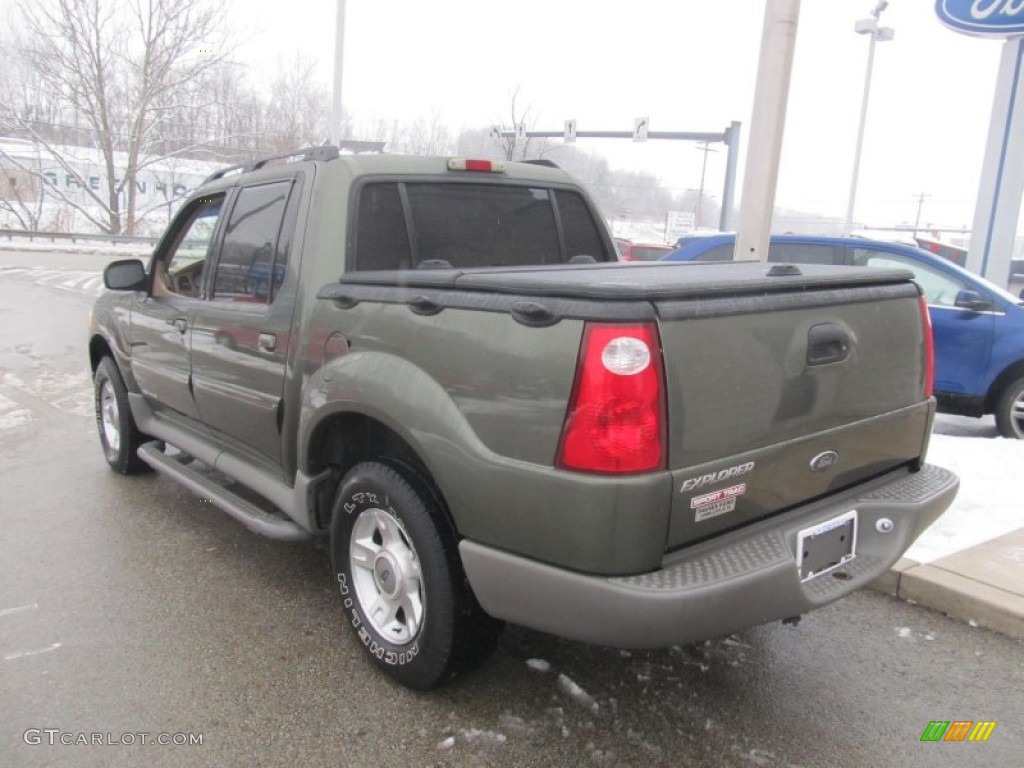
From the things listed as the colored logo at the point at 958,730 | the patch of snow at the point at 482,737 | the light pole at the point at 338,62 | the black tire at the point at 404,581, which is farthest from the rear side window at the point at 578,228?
the light pole at the point at 338,62

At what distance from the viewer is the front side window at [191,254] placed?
412cm

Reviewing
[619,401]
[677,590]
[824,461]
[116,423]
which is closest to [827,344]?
[824,461]

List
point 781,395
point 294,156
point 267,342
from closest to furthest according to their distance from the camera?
point 781,395
point 267,342
point 294,156

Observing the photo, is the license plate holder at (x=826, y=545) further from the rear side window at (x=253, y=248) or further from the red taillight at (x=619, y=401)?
the rear side window at (x=253, y=248)

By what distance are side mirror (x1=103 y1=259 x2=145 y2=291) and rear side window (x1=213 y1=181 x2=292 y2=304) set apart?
0.89 meters

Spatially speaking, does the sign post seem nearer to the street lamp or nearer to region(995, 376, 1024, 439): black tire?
region(995, 376, 1024, 439): black tire

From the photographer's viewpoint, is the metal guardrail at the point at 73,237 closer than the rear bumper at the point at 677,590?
No

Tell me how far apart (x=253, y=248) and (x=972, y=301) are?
592 centimetres

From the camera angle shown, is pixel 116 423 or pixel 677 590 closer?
pixel 677 590

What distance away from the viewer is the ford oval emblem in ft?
8.34

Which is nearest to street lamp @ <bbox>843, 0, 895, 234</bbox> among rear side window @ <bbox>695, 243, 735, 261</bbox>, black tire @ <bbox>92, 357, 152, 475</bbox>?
rear side window @ <bbox>695, 243, 735, 261</bbox>

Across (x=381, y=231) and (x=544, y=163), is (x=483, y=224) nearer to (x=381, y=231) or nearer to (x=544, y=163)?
(x=381, y=231)

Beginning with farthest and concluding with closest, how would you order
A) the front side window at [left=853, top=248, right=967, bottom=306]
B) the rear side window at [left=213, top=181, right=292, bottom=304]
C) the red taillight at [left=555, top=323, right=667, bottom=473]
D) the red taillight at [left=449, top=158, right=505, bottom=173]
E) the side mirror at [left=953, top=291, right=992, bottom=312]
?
the front side window at [left=853, top=248, right=967, bottom=306] < the side mirror at [left=953, top=291, right=992, bottom=312] < the red taillight at [left=449, top=158, right=505, bottom=173] < the rear side window at [left=213, top=181, right=292, bottom=304] < the red taillight at [left=555, top=323, right=667, bottom=473]

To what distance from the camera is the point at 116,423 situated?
16.8 feet
